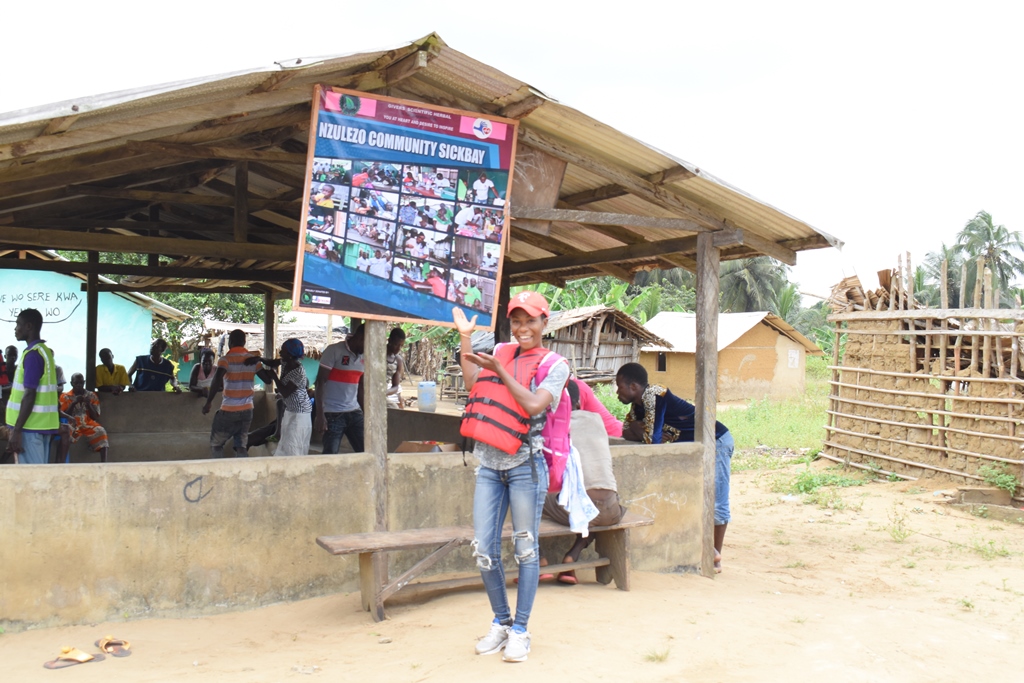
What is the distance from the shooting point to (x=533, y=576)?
421 centimetres

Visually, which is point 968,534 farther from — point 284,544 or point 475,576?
point 284,544

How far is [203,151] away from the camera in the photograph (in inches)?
231

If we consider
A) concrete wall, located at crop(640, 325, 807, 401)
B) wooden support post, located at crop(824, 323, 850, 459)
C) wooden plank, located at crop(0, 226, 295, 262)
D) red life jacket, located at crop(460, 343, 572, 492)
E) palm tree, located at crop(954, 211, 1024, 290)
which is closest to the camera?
red life jacket, located at crop(460, 343, 572, 492)

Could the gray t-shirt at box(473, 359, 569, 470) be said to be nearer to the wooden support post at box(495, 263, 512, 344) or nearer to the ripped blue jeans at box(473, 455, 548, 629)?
the ripped blue jeans at box(473, 455, 548, 629)

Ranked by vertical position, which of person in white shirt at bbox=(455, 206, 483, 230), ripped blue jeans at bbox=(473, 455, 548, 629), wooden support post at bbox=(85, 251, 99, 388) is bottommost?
ripped blue jeans at bbox=(473, 455, 548, 629)

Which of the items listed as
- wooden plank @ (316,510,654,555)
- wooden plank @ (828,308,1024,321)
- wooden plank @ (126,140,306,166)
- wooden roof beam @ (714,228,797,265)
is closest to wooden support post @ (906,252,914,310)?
wooden plank @ (828,308,1024,321)

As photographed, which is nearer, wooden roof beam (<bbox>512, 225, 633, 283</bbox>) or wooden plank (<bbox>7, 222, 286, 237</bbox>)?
wooden plank (<bbox>7, 222, 286, 237</bbox>)

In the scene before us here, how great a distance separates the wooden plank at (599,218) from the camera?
618 cm

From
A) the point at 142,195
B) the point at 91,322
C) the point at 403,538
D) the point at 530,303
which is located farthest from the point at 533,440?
the point at 91,322

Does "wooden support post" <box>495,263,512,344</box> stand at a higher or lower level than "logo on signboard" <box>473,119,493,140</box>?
lower

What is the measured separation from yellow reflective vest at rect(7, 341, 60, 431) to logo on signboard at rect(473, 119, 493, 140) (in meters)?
3.37

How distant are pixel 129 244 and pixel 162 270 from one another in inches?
167

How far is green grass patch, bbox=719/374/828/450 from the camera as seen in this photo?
16.8 metres

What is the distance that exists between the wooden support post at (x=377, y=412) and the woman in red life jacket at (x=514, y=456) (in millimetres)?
1379
